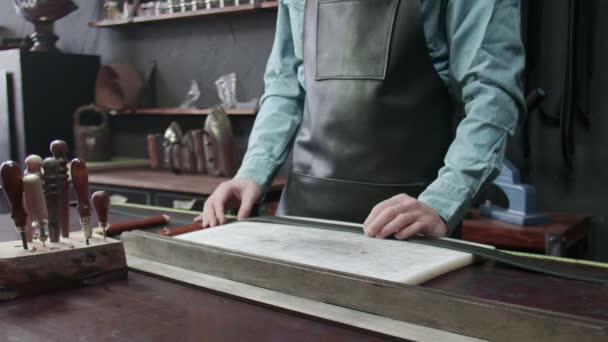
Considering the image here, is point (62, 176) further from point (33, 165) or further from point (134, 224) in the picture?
point (134, 224)

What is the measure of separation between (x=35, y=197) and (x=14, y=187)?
30 mm

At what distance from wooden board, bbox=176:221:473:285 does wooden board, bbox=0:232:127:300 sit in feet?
0.54

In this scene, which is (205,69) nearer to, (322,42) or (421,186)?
(322,42)

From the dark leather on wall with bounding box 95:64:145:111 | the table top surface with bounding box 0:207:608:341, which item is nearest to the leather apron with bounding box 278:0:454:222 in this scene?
the table top surface with bounding box 0:207:608:341

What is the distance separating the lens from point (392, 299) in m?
0.71

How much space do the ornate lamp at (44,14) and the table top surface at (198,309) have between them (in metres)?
3.39

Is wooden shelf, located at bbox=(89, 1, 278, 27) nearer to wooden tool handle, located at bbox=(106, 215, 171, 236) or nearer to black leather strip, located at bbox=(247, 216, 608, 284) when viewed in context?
wooden tool handle, located at bbox=(106, 215, 171, 236)

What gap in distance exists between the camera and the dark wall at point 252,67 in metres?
2.42

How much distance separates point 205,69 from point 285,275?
3043 mm

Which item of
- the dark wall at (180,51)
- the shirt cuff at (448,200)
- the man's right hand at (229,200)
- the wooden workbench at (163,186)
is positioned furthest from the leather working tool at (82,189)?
the dark wall at (180,51)

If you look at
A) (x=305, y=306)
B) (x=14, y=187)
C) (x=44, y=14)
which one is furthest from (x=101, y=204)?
(x=44, y=14)

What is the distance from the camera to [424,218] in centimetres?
109

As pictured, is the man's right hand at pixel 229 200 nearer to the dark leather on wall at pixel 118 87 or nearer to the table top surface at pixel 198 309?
the table top surface at pixel 198 309

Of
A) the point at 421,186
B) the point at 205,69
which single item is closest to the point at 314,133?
the point at 421,186
